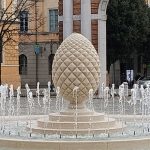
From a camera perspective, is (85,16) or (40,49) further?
(40,49)

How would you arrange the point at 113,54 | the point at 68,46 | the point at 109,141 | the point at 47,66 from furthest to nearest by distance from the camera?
1. the point at 47,66
2. the point at 113,54
3. the point at 68,46
4. the point at 109,141

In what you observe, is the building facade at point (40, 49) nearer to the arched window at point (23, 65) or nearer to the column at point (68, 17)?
the arched window at point (23, 65)

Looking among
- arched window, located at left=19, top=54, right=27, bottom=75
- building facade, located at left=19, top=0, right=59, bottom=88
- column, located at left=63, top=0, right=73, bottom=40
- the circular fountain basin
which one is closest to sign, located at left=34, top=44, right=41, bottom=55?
building facade, located at left=19, top=0, right=59, bottom=88

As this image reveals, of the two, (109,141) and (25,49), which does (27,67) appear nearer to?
(25,49)

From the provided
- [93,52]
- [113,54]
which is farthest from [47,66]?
[93,52]

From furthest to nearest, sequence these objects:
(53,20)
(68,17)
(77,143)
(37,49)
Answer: (53,20) → (37,49) → (68,17) → (77,143)

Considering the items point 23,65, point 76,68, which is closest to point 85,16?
point 76,68

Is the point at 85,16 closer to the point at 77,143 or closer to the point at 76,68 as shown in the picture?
the point at 76,68

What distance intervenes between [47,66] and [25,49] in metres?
2.86

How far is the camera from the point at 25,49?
2367 inches

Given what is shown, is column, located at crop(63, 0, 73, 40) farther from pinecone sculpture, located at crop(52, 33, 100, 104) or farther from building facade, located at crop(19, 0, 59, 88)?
building facade, located at crop(19, 0, 59, 88)

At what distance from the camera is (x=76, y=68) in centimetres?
1554

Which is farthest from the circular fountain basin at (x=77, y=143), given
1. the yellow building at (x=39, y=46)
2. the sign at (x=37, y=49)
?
the yellow building at (x=39, y=46)

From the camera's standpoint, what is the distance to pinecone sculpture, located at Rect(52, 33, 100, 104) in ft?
51.1
